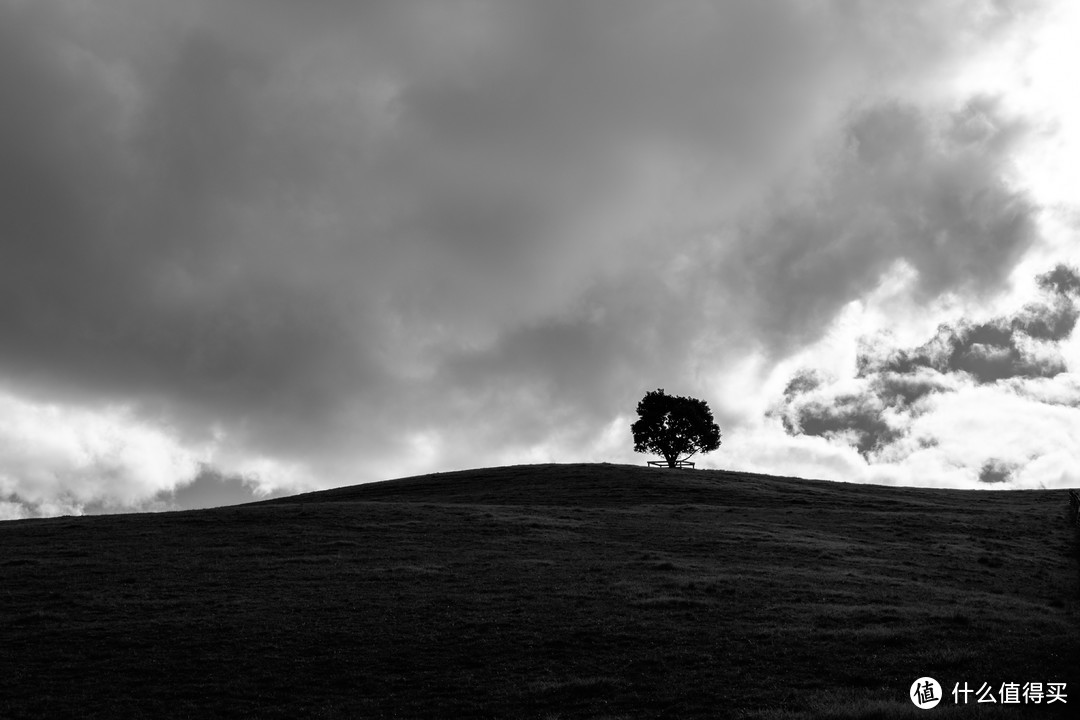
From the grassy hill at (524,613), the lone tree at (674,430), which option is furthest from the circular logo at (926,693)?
the lone tree at (674,430)

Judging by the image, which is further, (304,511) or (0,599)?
(304,511)

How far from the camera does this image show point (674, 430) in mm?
110062

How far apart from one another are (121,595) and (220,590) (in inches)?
161

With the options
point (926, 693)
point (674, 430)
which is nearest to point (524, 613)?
point (926, 693)

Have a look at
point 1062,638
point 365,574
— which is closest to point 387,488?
point 365,574

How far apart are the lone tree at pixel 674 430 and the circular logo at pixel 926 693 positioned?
285ft

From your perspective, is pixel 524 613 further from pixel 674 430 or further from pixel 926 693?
pixel 674 430

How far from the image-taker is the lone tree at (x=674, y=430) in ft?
360

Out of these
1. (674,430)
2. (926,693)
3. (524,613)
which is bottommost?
(926,693)

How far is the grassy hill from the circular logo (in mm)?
409

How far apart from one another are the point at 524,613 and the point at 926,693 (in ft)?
49.2

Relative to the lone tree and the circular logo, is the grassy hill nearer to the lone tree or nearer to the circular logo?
the circular logo

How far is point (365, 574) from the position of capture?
1549 inches

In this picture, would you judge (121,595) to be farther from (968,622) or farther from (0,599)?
(968,622)
